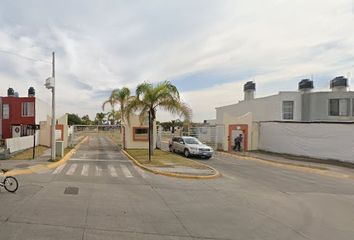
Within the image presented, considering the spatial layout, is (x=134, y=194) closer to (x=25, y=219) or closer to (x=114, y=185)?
(x=114, y=185)

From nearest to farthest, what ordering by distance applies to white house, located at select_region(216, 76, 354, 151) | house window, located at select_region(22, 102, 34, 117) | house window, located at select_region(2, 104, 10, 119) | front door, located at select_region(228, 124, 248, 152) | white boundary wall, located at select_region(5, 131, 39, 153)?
white boundary wall, located at select_region(5, 131, 39, 153)
front door, located at select_region(228, 124, 248, 152)
white house, located at select_region(216, 76, 354, 151)
house window, located at select_region(22, 102, 34, 117)
house window, located at select_region(2, 104, 10, 119)

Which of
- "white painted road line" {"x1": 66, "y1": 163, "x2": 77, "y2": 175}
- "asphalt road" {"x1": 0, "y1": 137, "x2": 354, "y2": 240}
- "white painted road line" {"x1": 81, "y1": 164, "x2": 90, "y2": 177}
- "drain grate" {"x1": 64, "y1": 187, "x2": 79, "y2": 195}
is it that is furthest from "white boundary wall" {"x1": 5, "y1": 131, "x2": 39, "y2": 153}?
"drain grate" {"x1": 64, "y1": 187, "x2": 79, "y2": 195}

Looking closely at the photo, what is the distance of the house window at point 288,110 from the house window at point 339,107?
3.80 meters

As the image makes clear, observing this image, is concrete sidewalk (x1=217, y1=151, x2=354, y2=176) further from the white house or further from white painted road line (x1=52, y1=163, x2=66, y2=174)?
white painted road line (x1=52, y1=163, x2=66, y2=174)

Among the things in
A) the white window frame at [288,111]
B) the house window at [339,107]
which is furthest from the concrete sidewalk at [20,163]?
the house window at [339,107]

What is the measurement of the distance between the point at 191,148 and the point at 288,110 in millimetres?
15119

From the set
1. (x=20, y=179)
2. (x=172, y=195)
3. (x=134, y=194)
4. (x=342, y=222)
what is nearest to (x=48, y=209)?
(x=134, y=194)

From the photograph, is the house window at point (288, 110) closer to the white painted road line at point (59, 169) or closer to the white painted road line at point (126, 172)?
the white painted road line at point (126, 172)

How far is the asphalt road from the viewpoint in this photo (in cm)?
769

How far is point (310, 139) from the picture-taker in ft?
93.5

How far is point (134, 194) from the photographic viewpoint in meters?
12.1

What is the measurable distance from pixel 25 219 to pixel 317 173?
55.7 feet

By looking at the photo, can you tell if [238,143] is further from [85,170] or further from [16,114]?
[16,114]

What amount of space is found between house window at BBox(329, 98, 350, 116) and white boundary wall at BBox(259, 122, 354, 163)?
8.50 meters
